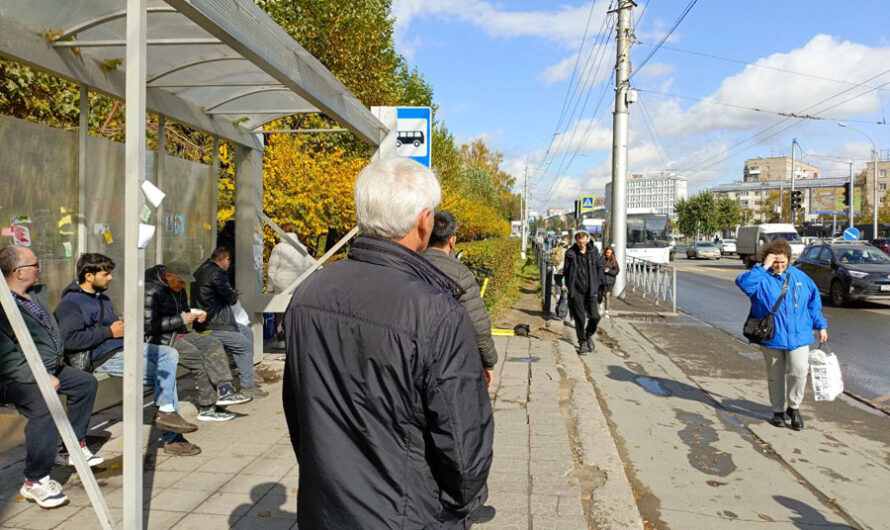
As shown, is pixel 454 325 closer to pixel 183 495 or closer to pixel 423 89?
pixel 183 495

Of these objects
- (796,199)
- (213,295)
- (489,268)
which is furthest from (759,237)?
(213,295)

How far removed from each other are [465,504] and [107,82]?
4.95 meters

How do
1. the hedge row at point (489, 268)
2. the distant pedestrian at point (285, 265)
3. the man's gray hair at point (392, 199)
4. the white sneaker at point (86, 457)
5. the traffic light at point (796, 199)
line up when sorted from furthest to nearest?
1. the traffic light at point (796, 199)
2. the hedge row at point (489, 268)
3. the distant pedestrian at point (285, 265)
4. the white sneaker at point (86, 457)
5. the man's gray hair at point (392, 199)

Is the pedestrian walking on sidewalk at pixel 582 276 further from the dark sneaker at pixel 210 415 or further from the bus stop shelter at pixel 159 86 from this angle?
the dark sneaker at pixel 210 415

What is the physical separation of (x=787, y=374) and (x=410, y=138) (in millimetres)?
4277

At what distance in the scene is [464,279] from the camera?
3709 mm

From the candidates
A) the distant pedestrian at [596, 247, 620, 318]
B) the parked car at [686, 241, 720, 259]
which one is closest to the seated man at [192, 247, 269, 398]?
the distant pedestrian at [596, 247, 620, 318]

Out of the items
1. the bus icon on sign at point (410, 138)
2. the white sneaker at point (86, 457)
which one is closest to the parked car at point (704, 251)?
the bus icon on sign at point (410, 138)

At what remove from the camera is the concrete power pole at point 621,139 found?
47.5 ft

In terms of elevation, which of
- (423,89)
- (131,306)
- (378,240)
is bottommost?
(131,306)

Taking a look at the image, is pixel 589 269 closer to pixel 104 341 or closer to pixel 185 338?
pixel 185 338

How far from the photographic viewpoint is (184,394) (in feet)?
20.2

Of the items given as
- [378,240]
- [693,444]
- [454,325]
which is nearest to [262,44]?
[378,240]

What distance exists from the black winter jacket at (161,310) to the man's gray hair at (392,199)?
3615 mm
